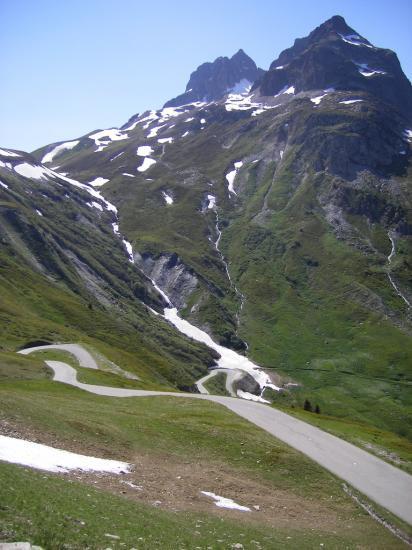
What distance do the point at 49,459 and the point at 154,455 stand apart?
1033cm

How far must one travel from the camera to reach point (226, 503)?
1163 inches

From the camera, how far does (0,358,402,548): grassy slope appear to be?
1855cm

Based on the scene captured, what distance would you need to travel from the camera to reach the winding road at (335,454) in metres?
36.4

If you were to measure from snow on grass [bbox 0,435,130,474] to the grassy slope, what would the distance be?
1.98m

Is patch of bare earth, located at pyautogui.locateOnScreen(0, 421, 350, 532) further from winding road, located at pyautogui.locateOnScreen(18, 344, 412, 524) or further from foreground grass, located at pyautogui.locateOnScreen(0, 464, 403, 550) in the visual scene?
winding road, located at pyautogui.locateOnScreen(18, 344, 412, 524)

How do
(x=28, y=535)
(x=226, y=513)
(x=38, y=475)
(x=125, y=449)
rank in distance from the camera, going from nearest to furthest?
1. (x=28, y=535)
2. (x=38, y=475)
3. (x=226, y=513)
4. (x=125, y=449)

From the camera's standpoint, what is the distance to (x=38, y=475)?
78.1ft

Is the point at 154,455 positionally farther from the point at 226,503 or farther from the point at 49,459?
the point at 49,459

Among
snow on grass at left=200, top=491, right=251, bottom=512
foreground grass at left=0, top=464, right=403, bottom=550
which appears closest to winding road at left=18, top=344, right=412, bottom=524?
foreground grass at left=0, top=464, right=403, bottom=550

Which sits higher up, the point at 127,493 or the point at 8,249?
the point at 8,249

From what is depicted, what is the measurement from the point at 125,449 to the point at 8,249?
16325 cm

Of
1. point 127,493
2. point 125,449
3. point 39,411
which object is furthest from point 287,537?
point 39,411

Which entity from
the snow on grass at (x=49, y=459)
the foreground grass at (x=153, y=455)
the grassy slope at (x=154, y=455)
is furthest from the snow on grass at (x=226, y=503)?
the snow on grass at (x=49, y=459)

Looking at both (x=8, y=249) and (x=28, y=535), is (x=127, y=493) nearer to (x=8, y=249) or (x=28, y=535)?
(x=28, y=535)
